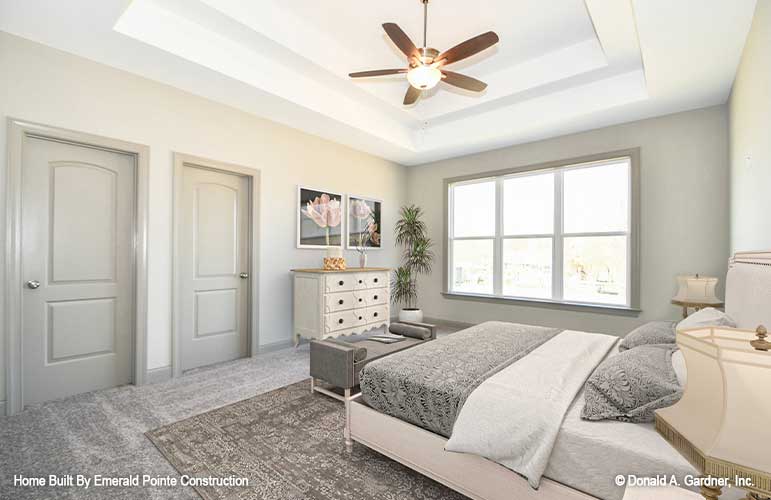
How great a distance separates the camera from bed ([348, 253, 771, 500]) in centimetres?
134

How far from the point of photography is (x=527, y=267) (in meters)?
5.15

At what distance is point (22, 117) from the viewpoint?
2715 mm

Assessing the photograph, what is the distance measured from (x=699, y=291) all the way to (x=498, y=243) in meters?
2.50

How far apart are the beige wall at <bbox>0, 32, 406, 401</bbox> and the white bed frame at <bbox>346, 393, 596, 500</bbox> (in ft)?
8.16

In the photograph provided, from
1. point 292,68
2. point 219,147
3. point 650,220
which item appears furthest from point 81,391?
point 650,220

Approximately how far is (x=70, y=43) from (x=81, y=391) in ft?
9.41

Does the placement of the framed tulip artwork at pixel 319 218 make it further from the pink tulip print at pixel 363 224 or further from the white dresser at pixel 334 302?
the white dresser at pixel 334 302

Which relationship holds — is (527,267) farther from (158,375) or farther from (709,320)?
(158,375)

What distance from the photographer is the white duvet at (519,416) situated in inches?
56.8

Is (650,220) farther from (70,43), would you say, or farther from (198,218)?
(70,43)

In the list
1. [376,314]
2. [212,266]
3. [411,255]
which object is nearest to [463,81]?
[376,314]

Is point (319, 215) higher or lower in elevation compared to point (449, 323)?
higher

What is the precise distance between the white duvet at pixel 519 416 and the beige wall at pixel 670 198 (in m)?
3.00

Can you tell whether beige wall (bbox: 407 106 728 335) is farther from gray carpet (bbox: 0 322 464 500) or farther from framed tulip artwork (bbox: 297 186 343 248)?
gray carpet (bbox: 0 322 464 500)
